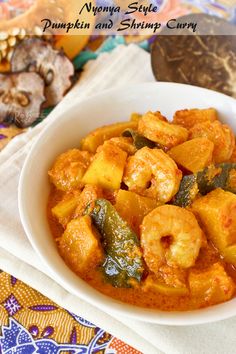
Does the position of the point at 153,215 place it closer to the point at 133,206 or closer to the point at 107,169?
the point at 133,206

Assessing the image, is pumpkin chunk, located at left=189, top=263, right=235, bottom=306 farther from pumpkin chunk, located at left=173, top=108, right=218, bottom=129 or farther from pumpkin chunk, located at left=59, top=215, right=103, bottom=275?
pumpkin chunk, located at left=173, top=108, right=218, bottom=129

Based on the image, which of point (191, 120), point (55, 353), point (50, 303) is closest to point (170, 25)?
point (191, 120)

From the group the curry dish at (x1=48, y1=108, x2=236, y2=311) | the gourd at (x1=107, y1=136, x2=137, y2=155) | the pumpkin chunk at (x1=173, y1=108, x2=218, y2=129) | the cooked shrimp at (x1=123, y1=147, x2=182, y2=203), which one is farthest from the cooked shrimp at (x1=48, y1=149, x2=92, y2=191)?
the pumpkin chunk at (x1=173, y1=108, x2=218, y2=129)

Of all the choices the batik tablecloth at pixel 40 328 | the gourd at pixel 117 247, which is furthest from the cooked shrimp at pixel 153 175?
the batik tablecloth at pixel 40 328

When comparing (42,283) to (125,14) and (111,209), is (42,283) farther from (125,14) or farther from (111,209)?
(125,14)

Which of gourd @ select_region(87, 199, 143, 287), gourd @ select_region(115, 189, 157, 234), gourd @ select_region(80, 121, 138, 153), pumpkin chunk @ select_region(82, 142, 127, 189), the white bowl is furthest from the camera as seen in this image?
gourd @ select_region(80, 121, 138, 153)

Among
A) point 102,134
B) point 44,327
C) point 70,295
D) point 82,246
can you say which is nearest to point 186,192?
point 82,246

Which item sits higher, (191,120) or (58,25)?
(191,120)

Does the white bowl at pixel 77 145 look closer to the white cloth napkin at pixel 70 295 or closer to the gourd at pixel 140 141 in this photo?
the white cloth napkin at pixel 70 295

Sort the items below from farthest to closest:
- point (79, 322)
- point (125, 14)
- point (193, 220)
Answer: point (125, 14) → point (79, 322) → point (193, 220)
